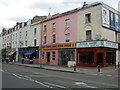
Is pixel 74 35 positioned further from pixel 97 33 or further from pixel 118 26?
pixel 118 26

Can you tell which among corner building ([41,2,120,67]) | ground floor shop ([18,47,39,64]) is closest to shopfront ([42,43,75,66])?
corner building ([41,2,120,67])

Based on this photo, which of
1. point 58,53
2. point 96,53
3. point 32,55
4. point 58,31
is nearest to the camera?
point 96,53

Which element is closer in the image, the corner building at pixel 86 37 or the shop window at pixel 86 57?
the corner building at pixel 86 37

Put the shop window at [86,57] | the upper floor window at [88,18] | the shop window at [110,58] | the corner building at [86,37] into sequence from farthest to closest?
the upper floor window at [88,18], the shop window at [110,58], the shop window at [86,57], the corner building at [86,37]

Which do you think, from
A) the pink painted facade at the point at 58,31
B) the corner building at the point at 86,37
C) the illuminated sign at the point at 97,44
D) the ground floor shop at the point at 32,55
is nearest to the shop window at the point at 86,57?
the corner building at the point at 86,37

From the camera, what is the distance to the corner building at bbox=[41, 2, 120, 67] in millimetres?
25047

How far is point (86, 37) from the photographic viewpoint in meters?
26.8

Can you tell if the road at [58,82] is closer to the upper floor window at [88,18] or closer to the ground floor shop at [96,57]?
the ground floor shop at [96,57]

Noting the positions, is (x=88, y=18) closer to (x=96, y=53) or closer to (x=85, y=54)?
(x=85, y=54)

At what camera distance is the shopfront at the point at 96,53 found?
24781mm

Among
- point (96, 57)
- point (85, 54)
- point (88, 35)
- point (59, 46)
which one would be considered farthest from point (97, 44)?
point (59, 46)

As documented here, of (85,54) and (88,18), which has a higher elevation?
(88,18)

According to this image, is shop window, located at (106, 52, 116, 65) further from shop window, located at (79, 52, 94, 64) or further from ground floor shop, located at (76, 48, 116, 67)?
shop window, located at (79, 52, 94, 64)

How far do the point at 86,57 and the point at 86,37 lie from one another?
3.08m
